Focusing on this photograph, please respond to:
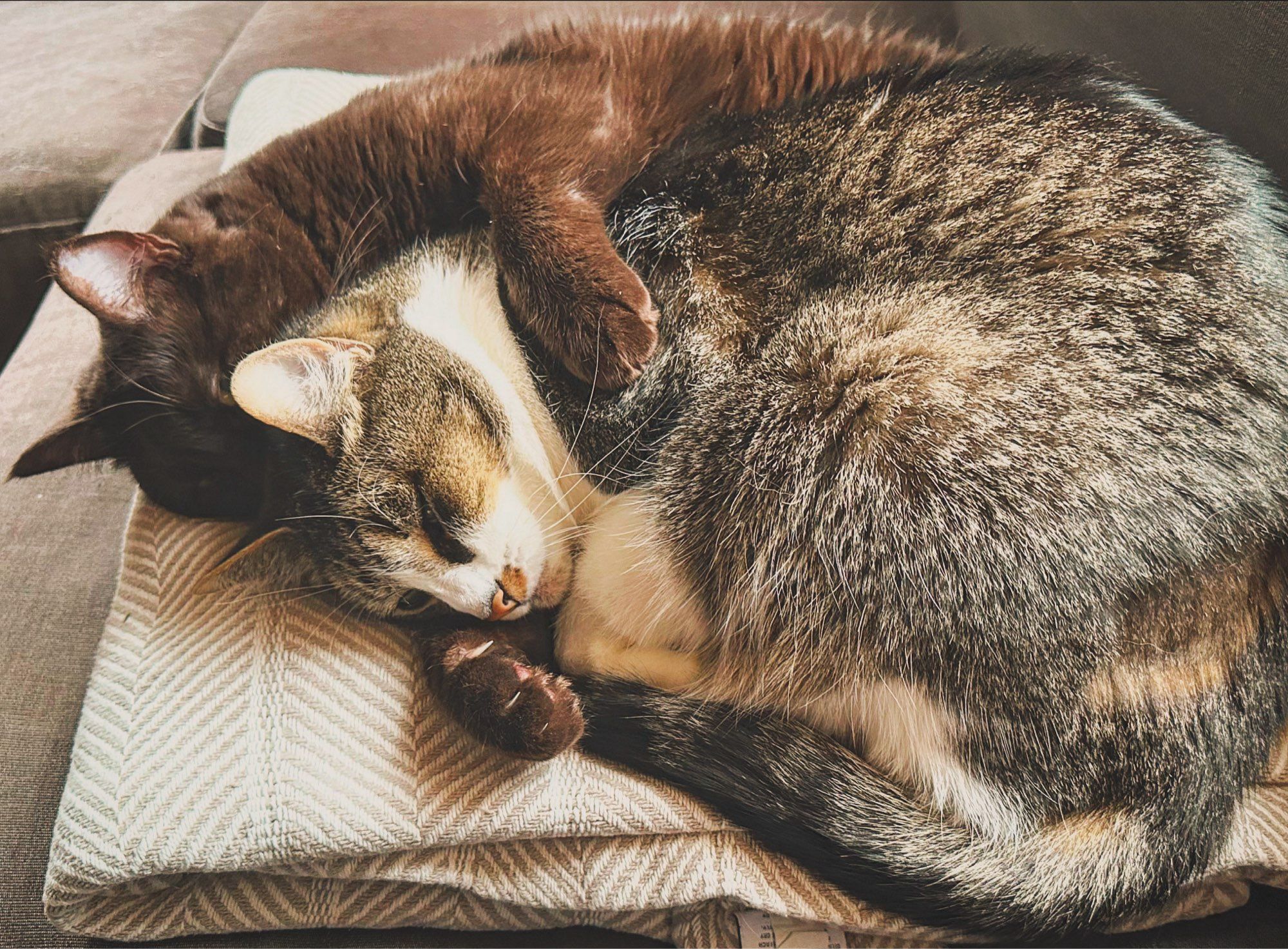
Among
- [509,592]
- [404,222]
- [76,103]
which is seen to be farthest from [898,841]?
[76,103]

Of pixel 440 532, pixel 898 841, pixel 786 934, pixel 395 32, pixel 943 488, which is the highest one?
pixel 395 32

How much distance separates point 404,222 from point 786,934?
964 mm

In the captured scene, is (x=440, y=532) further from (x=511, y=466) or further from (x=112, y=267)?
(x=112, y=267)

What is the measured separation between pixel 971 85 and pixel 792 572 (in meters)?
0.64

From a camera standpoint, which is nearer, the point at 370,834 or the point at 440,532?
the point at 370,834

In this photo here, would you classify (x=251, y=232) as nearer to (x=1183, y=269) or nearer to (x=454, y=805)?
(x=454, y=805)

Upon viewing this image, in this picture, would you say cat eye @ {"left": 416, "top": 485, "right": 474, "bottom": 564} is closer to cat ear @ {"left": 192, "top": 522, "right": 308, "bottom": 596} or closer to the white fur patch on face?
the white fur patch on face

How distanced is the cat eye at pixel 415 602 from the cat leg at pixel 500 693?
1.4 inches

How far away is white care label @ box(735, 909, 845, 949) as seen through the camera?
81 cm

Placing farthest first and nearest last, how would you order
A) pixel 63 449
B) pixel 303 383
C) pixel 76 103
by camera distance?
pixel 76 103, pixel 63 449, pixel 303 383

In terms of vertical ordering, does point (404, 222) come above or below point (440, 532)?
above

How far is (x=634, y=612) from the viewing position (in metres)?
0.94

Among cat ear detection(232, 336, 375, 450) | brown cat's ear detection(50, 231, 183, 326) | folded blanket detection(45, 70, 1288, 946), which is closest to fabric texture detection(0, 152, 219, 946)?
folded blanket detection(45, 70, 1288, 946)

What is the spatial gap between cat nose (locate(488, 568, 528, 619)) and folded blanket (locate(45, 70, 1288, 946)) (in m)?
0.13
